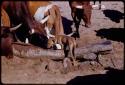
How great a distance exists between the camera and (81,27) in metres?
16.9

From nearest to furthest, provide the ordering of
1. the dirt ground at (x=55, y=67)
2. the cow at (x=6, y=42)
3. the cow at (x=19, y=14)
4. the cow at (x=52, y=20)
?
the dirt ground at (x=55, y=67), the cow at (x=6, y=42), the cow at (x=19, y=14), the cow at (x=52, y=20)

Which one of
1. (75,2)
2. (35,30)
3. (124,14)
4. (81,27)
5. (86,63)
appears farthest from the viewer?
(124,14)

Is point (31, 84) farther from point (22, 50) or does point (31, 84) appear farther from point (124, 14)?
point (124, 14)

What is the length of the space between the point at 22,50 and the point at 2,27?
97 centimetres

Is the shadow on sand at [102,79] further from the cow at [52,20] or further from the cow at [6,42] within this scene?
the cow at [52,20]

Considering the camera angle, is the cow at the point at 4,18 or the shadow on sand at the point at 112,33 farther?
the shadow on sand at the point at 112,33

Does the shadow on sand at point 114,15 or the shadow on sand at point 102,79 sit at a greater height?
the shadow on sand at point 114,15

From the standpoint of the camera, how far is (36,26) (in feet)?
→ 46.0

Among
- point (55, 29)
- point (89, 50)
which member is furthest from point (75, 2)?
point (89, 50)

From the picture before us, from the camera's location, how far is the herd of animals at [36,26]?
13.0 meters

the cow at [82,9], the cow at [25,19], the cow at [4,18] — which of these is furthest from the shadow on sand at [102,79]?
the cow at [82,9]

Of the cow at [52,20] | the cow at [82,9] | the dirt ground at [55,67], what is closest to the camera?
the dirt ground at [55,67]

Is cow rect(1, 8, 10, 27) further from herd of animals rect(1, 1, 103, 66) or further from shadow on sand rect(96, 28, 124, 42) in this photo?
shadow on sand rect(96, 28, 124, 42)

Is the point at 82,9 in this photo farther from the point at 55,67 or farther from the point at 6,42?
the point at 6,42
